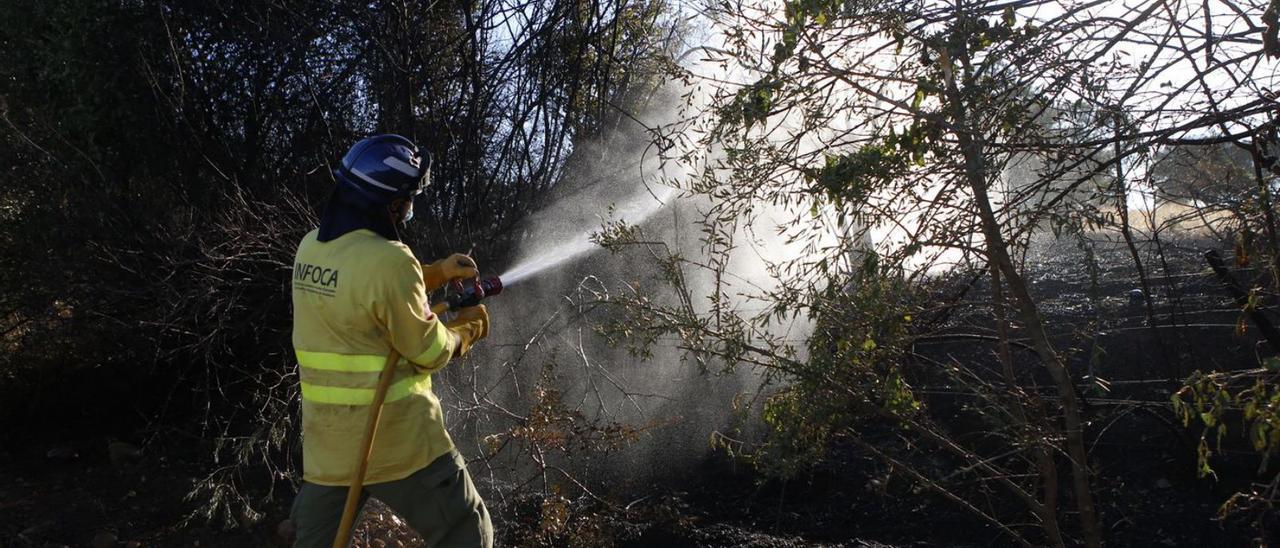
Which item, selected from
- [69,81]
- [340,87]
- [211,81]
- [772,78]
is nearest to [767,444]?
[772,78]

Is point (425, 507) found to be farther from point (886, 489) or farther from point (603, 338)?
point (603, 338)

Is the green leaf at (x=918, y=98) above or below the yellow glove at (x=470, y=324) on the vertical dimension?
above

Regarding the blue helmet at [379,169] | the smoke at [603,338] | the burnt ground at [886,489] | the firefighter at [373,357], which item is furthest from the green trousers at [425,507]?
the smoke at [603,338]

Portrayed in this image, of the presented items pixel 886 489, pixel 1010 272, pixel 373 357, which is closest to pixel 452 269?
pixel 373 357

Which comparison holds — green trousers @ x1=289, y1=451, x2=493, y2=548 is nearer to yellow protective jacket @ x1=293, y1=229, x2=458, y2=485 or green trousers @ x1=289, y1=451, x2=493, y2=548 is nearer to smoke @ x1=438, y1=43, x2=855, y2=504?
yellow protective jacket @ x1=293, y1=229, x2=458, y2=485

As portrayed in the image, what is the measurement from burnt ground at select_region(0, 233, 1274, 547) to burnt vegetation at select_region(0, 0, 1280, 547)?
0.08 ft

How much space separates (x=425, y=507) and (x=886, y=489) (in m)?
2.28

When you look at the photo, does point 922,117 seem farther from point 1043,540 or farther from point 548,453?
point 548,453

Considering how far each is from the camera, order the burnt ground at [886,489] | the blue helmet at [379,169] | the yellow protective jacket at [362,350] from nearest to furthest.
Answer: the yellow protective jacket at [362,350] < the blue helmet at [379,169] < the burnt ground at [886,489]

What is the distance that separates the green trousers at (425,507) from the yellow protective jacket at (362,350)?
38 millimetres

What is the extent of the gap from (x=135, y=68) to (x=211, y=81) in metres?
0.40

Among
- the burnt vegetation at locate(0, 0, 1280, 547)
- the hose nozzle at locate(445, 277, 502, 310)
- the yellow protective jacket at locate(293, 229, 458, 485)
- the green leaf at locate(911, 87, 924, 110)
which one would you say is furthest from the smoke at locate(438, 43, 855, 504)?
the green leaf at locate(911, 87, 924, 110)

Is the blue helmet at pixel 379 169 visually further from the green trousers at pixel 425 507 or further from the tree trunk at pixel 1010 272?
the tree trunk at pixel 1010 272

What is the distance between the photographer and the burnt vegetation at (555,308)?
369 cm
